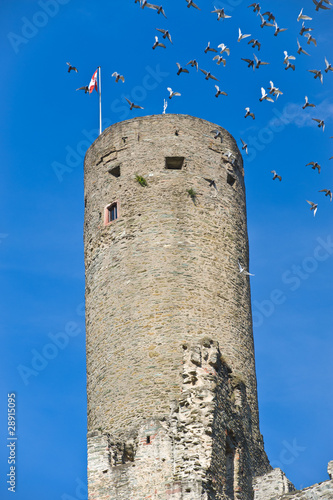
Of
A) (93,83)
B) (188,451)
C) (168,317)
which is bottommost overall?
(188,451)

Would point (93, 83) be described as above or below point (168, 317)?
above

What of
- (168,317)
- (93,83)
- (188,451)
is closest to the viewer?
(188,451)

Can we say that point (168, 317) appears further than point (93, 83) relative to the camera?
No

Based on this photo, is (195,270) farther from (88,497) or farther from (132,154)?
(88,497)

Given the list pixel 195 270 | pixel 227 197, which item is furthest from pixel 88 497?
pixel 227 197

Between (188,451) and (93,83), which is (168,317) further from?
(93,83)

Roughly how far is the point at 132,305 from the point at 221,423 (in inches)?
152

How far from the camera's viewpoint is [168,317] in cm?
3331

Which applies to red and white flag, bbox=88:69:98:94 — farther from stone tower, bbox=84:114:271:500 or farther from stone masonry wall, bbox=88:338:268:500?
stone masonry wall, bbox=88:338:268:500

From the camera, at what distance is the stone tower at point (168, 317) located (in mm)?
31547

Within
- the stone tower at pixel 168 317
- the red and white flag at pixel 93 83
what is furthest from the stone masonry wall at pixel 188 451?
the red and white flag at pixel 93 83

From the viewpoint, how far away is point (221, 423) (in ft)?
105

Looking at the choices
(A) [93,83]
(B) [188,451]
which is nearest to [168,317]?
(B) [188,451]

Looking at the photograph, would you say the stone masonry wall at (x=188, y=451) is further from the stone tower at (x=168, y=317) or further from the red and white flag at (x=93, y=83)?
the red and white flag at (x=93, y=83)
